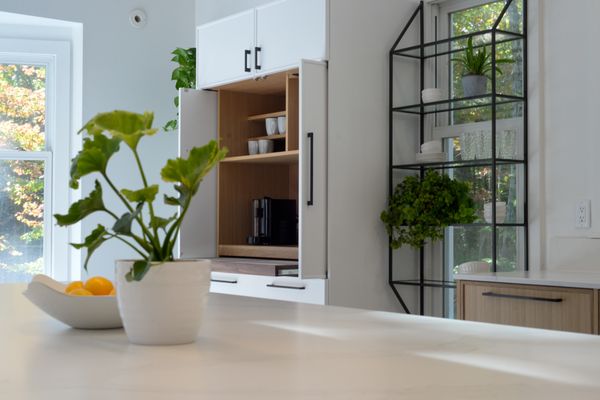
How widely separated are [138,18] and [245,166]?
56.8 inches

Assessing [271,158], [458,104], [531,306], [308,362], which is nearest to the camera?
[308,362]

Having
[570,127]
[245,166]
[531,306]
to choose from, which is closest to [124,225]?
[531,306]

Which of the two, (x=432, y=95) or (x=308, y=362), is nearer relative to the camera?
(x=308, y=362)

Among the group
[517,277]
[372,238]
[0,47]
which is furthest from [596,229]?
[0,47]

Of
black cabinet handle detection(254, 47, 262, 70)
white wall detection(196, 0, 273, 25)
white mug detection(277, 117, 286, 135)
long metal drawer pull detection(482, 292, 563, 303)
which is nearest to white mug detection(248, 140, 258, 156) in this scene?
white mug detection(277, 117, 286, 135)

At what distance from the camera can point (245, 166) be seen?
16.0 ft

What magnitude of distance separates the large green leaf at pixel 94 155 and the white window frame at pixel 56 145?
4.35m

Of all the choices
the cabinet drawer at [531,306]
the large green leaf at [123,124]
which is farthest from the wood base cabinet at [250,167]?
the large green leaf at [123,124]

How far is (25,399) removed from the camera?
3.31 ft

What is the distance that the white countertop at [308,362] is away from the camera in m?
1.04

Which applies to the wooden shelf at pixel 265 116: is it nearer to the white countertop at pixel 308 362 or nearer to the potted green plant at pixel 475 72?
the potted green plant at pixel 475 72

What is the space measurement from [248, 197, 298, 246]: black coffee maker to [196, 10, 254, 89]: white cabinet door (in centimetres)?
73

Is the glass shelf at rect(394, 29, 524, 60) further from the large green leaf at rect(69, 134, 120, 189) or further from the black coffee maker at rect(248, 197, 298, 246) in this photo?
the large green leaf at rect(69, 134, 120, 189)

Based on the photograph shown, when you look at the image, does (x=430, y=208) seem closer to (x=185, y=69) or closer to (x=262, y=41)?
(x=262, y=41)
